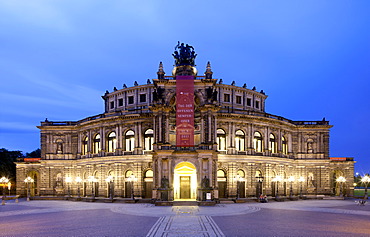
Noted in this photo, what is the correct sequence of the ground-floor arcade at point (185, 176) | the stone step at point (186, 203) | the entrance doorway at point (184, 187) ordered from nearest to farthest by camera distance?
the stone step at point (186, 203)
the ground-floor arcade at point (185, 176)
the entrance doorway at point (184, 187)

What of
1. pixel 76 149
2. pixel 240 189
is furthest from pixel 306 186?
pixel 76 149

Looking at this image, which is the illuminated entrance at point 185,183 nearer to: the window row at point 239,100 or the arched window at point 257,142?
the arched window at point 257,142

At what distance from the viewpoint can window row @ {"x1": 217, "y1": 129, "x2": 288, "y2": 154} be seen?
57781mm

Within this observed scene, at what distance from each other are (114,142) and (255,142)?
27.5m

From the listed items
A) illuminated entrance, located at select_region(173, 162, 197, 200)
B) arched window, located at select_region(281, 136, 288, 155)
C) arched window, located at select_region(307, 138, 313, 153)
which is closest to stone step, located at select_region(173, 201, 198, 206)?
illuminated entrance, located at select_region(173, 162, 197, 200)

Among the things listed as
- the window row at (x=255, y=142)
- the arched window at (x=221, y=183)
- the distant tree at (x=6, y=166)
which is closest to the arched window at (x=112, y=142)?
the window row at (x=255, y=142)

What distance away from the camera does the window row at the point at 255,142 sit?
57781 mm

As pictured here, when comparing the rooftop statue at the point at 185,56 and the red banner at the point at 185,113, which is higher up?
the rooftop statue at the point at 185,56

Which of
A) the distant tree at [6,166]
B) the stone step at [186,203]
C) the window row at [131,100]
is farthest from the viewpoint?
the distant tree at [6,166]

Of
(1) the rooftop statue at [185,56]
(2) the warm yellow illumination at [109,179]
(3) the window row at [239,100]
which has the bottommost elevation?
(2) the warm yellow illumination at [109,179]

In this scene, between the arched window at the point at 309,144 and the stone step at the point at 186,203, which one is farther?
the arched window at the point at 309,144

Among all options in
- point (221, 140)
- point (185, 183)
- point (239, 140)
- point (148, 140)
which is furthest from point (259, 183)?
point (148, 140)

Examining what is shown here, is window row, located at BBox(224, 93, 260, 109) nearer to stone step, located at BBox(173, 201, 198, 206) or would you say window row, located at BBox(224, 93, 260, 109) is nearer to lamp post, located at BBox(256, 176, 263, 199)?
lamp post, located at BBox(256, 176, 263, 199)

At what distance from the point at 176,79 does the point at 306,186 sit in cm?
3648
